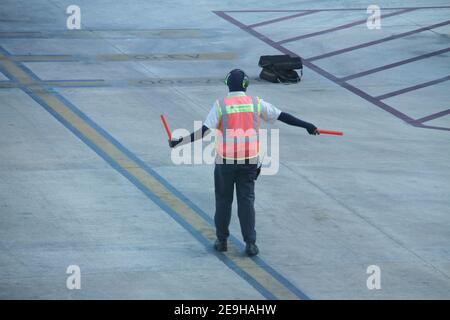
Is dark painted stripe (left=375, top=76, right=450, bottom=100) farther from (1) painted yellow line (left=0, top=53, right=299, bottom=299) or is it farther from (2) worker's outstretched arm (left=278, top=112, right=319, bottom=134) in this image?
(2) worker's outstretched arm (left=278, top=112, right=319, bottom=134)

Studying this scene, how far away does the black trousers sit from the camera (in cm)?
1233

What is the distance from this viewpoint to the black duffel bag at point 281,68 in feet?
69.6

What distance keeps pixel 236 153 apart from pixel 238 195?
506 millimetres

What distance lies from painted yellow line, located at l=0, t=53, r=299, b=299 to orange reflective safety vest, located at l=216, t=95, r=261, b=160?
1.14m

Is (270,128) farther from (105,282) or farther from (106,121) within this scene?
(105,282)

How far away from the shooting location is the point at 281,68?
21.2 metres

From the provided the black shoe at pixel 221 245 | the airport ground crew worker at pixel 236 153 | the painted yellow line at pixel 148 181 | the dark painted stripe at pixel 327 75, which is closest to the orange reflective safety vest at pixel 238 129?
the airport ground crew worker at pixel 236 153

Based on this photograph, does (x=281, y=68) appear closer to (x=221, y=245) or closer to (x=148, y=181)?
(x=148, y=181)

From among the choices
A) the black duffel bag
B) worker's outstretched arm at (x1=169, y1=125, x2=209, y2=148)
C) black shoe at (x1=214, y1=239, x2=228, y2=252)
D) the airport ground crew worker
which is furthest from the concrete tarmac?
worker's outstretched arm at (x1=169, y1=125, x2=209, y2=148)

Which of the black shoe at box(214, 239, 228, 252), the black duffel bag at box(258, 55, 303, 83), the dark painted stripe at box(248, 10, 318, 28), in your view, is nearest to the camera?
the black shoe at box(214, 239, 228, 252)

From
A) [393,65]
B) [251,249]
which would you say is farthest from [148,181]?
[393,65]

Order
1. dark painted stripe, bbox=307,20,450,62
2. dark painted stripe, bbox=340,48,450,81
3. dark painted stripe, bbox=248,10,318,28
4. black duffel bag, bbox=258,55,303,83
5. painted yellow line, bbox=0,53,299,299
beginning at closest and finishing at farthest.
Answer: painted yellow line, bbox=0,53,299,299 < black duffel bag, bbox=258,55,303,83 < dark painted stripe, bbox=340,48,450,81 < dark painted stripe, bbox=307,20,450,62 < dark painted stripe, bbox=248,10,318,28

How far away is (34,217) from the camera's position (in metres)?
13.3

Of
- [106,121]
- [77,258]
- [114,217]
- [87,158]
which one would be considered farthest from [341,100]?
[77,258]
